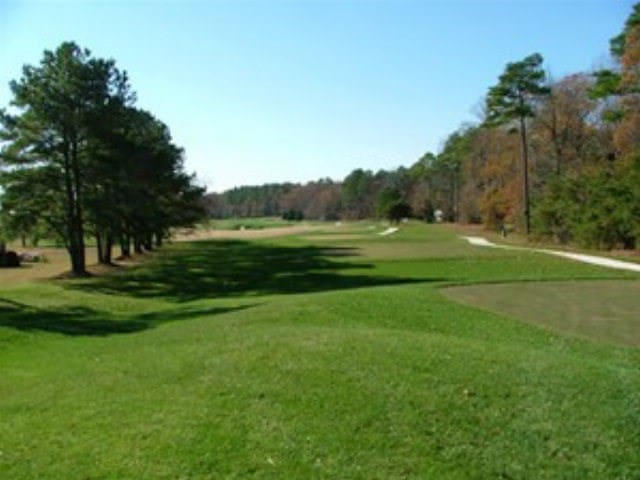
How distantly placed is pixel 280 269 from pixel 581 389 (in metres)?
30.8

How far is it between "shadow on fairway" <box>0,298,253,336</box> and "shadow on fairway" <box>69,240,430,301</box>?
5403 millimetres

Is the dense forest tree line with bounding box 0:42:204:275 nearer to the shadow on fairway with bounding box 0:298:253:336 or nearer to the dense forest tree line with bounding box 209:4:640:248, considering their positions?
the shadow on fairway with bounding box 0:298:253:336

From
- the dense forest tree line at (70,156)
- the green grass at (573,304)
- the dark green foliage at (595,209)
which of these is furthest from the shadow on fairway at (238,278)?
the dark green foliage at (595,209)

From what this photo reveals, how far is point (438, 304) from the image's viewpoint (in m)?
17.0

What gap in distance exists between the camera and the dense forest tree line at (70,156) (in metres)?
34.8

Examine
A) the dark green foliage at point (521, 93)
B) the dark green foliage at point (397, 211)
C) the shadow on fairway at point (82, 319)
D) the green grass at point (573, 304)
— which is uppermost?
the dark green foliage at point (521, 93)

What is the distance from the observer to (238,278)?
34.9 metres

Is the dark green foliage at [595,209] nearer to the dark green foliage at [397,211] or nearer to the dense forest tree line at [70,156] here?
the dense forest tree line at [70,156]

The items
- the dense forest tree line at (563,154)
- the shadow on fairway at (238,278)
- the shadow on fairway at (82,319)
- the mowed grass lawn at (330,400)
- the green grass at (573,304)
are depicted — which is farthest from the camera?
the dense forest tree line at (563,154)

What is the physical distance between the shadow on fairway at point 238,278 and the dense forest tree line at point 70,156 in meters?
3.48

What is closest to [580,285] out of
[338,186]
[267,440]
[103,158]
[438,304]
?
[438,304]

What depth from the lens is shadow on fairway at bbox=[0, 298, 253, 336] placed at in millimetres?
18094

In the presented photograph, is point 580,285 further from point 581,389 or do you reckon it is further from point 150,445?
point 150,445

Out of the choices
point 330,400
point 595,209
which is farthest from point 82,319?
point 595,209
